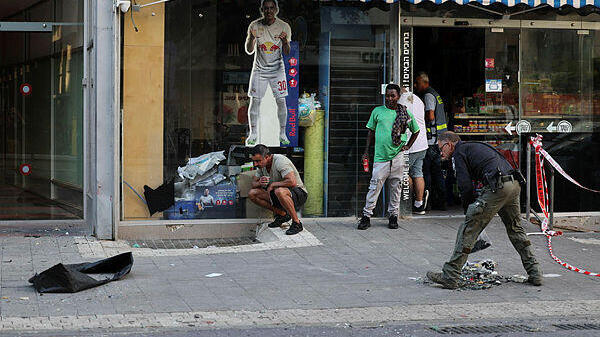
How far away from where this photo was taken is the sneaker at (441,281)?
27.2ft

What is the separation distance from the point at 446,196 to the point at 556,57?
8.68 feet

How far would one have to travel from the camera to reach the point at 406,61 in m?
12.0

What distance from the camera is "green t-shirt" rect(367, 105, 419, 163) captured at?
36.8 feet

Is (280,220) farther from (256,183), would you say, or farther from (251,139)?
(251,139)

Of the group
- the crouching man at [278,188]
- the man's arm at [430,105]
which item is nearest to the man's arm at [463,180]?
the crouching man at [278,188]

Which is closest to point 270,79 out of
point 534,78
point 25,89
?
point 25,89

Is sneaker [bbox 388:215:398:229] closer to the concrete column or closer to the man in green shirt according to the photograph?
the man in green shirt

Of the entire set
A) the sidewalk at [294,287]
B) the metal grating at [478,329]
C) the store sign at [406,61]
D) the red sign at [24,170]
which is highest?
the store sign at [406,61]

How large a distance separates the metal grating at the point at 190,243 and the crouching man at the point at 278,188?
1.56 feet

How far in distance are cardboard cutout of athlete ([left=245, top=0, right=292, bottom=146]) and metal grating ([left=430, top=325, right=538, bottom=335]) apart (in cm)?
518

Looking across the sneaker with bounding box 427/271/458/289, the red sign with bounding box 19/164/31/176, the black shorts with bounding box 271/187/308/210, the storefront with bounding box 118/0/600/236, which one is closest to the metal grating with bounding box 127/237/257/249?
the storefront with bounding box 118/0/600/236

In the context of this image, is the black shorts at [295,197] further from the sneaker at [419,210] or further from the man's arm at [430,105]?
the man's arm at [430,105]

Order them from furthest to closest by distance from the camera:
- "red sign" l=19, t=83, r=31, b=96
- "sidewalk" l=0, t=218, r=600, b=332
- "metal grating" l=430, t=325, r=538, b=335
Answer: "red sign" l=19, t=83, r=31, b=96
"sidewalk" l=0, t=218, r=600, b=332
"metal grating" l=430, t=325, r=538, b=335

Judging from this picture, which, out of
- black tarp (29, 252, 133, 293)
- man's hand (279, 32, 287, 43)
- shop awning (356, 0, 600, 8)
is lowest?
black tarp (29, 252, 133, 293)
